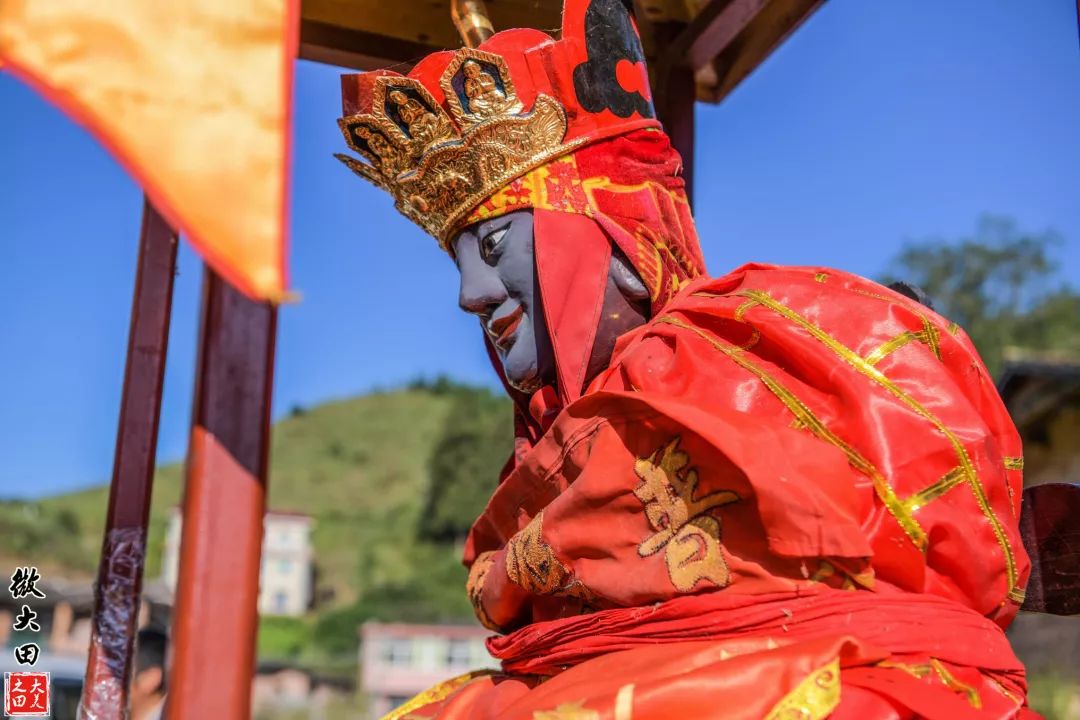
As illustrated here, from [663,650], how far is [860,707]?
0.27 metres

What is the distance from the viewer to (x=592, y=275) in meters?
1.97

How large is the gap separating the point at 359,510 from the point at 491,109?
177ft

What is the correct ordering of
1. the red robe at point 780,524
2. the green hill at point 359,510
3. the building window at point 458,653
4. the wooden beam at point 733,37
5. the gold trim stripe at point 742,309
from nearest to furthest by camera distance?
the red robe at point 780,524, the gold trim stripe at point 742,309, the wooden beam at point 733,37, the building window at point 458,653, the green hill at point 359,510

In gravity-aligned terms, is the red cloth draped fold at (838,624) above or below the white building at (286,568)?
below

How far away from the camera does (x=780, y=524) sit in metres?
1.37

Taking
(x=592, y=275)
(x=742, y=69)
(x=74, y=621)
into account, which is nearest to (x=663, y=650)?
(x=592, y=275)

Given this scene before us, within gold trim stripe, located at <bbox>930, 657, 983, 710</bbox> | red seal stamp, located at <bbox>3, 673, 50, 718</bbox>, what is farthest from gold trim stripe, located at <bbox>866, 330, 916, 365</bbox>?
red seal stamp, located at <bbox>3, 673, 50, 718</bbox>

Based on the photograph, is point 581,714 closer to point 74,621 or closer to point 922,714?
point 922,714

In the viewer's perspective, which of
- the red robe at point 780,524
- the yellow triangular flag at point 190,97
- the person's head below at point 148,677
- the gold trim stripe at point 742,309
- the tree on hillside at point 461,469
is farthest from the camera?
the tree on hillside at point 461,469

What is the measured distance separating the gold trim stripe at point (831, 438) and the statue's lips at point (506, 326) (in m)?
0.45

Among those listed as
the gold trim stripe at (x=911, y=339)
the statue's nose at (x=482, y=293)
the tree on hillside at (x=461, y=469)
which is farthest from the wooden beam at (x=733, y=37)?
the tree on hillside at (x=461, y=469)

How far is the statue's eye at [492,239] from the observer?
2072 mm

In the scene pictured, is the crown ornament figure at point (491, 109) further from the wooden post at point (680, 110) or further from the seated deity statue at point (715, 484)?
the wooden post at point (680, 110)

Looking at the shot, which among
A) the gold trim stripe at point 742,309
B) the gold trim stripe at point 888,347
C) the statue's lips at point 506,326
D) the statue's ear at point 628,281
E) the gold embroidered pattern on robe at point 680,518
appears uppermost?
the statue's ear at point 628,281
